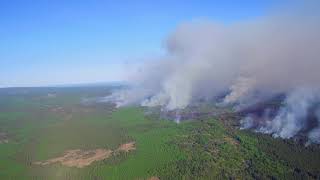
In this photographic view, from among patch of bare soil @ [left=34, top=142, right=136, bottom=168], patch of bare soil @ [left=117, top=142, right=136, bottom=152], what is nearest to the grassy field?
patch of bare soil @ [left=117, top=142, right=136, bottom=152]

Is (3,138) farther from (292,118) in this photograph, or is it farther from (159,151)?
(292,118)

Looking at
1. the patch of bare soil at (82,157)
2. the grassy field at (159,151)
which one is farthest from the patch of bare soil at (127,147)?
the grassy field at (159,151)

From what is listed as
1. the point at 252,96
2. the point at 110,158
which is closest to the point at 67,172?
the point at 110,158

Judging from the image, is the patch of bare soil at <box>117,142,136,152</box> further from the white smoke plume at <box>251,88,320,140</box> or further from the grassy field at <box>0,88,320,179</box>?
the white smoke plume at <box>251,88,320,140</box>

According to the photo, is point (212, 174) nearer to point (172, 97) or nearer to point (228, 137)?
point (228, 137)

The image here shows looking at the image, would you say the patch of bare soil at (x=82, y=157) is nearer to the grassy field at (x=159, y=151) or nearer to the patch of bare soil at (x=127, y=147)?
the patch of bare soil at (x=127, y=147)

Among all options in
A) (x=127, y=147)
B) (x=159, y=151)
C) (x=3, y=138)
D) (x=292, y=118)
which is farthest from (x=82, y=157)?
(x=292, y=118)
